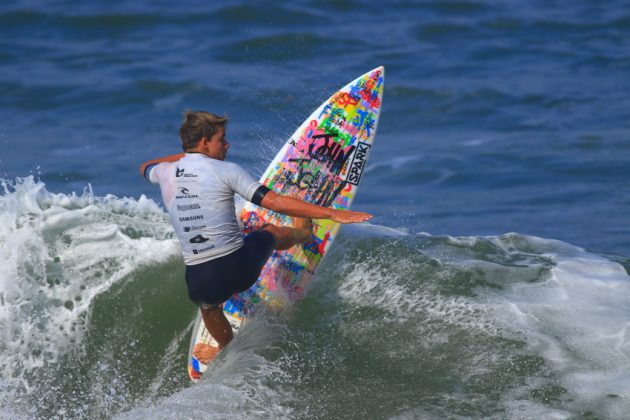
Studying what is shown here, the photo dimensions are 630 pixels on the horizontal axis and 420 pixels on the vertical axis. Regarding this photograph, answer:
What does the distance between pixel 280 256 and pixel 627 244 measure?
12.3ft

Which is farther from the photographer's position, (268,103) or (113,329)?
(268,103)

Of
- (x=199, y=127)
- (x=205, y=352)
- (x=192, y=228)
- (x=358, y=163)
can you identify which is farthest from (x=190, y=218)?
(x=358, y=163)

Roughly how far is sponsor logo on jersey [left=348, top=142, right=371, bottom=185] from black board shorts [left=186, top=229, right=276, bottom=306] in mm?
1560

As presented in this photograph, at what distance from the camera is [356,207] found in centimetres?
998

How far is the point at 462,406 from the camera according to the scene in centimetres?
543

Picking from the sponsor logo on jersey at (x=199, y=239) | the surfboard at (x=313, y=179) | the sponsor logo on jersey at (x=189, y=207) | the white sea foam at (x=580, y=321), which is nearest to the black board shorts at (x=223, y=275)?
the sponsor logo on jersey at (x=199, y=239)

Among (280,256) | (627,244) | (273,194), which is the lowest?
(627,244)

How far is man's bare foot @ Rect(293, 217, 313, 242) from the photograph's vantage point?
21.6ft

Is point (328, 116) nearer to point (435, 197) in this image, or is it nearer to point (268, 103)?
point (435, 197)

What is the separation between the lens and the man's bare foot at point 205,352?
615cm

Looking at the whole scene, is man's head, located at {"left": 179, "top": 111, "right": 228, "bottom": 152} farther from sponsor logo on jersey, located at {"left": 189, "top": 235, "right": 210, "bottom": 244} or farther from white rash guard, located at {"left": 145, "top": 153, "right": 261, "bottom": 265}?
sponsor logo on jersey, located at {"left": 189, "top": 235, "right": 210, "bottom": 244}

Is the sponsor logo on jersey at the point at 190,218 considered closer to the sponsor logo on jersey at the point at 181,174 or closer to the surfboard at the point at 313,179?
the sponsor logo on jersey at the point at 181,174

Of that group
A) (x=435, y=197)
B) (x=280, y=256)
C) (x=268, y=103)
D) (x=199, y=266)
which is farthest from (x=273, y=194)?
(x=268, y=103)

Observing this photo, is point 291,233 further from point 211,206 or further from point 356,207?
point 356,207
